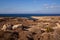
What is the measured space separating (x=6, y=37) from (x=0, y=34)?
0.58 metres

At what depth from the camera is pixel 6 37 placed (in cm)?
983

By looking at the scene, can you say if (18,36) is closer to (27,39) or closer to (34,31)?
(27,39)

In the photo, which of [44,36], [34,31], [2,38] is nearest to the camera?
[2,38]

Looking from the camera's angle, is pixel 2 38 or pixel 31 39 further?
pixel 31 39

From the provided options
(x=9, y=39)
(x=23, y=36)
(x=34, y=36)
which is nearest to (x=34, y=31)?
(x=34, y=36)

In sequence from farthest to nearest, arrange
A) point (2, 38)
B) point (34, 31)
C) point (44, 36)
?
point (34, 31), point (44, 36), point (2, 38)

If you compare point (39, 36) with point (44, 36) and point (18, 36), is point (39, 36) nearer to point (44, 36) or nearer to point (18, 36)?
point (44, 36)

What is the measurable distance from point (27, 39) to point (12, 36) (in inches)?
46.0

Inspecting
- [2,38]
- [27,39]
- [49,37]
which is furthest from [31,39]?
[2,38]

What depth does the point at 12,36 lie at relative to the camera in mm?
10289

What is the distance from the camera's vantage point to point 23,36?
33.6 ft

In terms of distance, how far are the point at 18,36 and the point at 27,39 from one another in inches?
33.9

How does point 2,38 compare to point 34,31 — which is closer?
point 2,38

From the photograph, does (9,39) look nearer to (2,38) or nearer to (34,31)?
(2,38)
